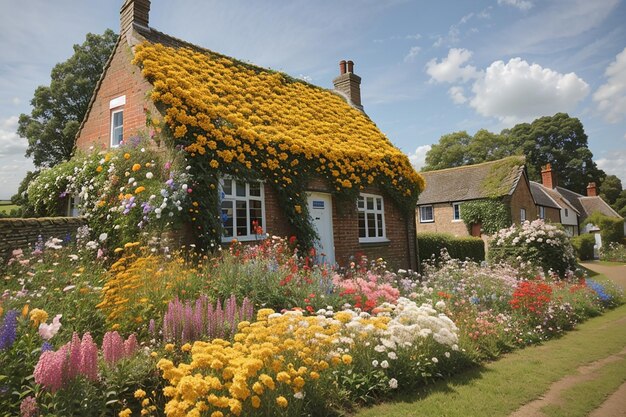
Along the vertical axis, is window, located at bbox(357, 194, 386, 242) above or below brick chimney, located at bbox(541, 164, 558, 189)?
below

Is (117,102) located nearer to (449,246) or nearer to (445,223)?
(449,246)

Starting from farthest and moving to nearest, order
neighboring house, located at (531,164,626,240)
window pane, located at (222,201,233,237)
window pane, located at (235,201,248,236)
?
neighboring house, located at (531,164,626,240) → window pane, located at (235,201,248,236) → window pane, located at (222,201,233,237)

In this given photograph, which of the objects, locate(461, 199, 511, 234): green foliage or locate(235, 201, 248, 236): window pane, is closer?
locate(235, 201, 248, 236): window pane

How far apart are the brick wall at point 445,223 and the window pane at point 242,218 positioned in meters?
23.3

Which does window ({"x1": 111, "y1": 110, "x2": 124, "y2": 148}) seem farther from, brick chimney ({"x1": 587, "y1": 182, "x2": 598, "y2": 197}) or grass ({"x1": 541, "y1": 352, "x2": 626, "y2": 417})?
brick chimney ({"x1": 587, "y1": 182, "x2": 598, "y2": 197})

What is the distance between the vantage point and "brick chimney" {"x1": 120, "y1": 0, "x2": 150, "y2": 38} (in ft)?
40.9

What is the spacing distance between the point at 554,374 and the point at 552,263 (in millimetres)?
12662

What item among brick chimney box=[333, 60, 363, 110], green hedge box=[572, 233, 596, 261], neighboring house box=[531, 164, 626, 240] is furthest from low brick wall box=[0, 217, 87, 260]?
neighboring house box=[531, 164, 626, 240]

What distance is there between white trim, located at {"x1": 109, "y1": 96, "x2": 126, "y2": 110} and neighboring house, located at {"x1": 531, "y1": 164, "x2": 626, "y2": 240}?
131 feet

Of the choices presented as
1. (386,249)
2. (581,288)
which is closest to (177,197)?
(386,249)

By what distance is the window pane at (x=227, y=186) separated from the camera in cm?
1052

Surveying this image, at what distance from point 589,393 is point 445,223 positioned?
28265mm

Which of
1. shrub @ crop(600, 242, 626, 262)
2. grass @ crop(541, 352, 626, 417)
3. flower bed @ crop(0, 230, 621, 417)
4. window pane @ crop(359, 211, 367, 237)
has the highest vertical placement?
window pane @ crop(359, 211, 367, 237)

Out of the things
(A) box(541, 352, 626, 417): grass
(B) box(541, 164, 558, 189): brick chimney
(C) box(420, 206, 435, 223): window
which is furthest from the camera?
(B) box(541, 164, 558, 189): brick chimney
